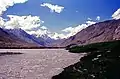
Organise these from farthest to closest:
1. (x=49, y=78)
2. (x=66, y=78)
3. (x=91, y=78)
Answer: (x=49, y=78) → (x=66, y=78) → (x=91, y=78)

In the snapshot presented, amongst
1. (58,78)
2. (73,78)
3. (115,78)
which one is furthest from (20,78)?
(115,78)

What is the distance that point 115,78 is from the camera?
38875mm

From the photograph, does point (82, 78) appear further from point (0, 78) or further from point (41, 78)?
point (0, 78)

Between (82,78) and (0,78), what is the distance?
18334 millimetres

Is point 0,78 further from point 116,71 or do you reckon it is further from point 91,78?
point 116,71

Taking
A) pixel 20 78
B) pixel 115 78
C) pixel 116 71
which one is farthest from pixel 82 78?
pixel 20 78

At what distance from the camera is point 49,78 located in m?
48.1

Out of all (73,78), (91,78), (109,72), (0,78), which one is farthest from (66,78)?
(0,78)

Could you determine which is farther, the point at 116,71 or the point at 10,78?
the point at 10,78

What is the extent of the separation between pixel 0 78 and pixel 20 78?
13.0 ft

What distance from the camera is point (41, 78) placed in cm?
4859

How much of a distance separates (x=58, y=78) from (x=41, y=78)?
5776 millimetres

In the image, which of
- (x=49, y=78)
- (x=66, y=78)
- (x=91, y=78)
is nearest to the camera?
(x=91, y=78)

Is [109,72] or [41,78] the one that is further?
[41,78]
